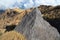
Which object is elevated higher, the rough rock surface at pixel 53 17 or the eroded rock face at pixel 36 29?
the eroded rock face at pixel 36 29

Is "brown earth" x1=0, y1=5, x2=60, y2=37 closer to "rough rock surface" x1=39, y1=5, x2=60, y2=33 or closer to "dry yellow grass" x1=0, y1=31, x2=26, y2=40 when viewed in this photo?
"rough rock surface" x1=39, y1=5, x2=60, y2=33

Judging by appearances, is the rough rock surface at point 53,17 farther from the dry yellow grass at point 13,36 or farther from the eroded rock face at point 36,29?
the dry yellow grass at point 13,36

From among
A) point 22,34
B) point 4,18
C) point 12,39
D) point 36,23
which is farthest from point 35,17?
point 4,18

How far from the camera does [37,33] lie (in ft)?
62.1

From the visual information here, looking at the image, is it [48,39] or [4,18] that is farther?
[4,18]

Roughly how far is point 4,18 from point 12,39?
6421 cm

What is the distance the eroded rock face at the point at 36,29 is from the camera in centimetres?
1867

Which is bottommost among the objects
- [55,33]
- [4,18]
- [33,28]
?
[4,18]

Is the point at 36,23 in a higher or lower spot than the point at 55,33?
higher

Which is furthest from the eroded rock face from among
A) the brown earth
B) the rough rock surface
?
the rough rock surface

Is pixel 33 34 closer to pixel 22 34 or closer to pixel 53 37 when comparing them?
pixel 22 34

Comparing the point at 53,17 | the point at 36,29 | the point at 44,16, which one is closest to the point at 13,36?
the point at 36,29

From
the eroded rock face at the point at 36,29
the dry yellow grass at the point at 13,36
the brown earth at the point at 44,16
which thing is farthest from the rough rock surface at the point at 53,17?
the dry yellow grass at the point at 13,36

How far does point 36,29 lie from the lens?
62.4 ft
